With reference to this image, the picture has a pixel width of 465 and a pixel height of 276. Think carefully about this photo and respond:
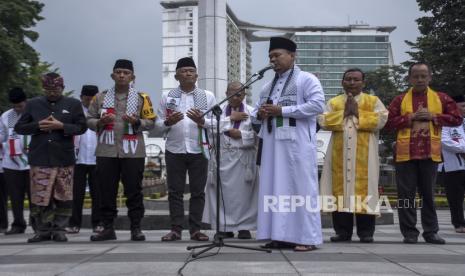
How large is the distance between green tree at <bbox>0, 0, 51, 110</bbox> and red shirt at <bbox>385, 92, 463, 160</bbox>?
22.1 m

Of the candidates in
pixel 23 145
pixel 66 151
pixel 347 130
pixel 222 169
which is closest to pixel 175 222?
pixel 222 169

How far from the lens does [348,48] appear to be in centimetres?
15488

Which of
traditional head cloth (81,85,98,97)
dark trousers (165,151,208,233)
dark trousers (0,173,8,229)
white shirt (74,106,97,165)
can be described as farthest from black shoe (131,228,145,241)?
dark trousers (0,173,8,229)

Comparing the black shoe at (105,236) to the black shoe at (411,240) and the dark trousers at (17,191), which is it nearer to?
the dark trousers at (17,191)

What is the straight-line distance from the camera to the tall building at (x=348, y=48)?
153500mm

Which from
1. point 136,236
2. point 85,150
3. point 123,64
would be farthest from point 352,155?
point 85,150

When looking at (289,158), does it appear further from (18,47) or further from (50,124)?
(18,47)

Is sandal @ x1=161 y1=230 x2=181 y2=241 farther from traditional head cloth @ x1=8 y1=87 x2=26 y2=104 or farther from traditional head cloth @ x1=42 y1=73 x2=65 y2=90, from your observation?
traditional head cloth @ x1=8 y1=87 x2=26 y2=104

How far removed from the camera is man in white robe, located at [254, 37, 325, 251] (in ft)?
22.3

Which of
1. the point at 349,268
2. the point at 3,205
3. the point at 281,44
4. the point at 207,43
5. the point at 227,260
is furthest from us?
the point at 207,43

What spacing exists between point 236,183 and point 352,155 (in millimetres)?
1460

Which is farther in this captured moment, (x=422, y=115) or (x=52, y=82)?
(x=52, y=82)

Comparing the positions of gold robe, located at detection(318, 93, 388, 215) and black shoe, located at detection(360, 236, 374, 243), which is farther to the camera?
gold robe, located at detection(318, 93, 388, 215)

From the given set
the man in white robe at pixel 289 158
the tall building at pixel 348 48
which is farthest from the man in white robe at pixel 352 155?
the tall building at pixel 348 48
